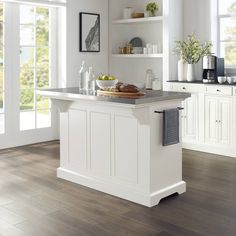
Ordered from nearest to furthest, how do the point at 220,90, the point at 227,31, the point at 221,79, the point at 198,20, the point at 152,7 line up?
the point at 220,90
the point at 221,79
the point at 227,31
the point at 198,20
the point at 152,7

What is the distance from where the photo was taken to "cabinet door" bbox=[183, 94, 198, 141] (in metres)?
5.90

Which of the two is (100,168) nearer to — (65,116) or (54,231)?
(65,116)

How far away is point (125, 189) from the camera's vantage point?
3875mm

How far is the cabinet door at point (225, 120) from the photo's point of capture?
5.52m

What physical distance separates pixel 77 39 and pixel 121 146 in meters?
3.36

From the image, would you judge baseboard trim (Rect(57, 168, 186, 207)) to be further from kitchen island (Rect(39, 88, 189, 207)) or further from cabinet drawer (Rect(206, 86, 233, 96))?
cabinet drawer (Rect(206, 86, 233, 96))

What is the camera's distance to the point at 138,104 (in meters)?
3.47

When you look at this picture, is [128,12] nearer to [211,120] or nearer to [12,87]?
[12,87]

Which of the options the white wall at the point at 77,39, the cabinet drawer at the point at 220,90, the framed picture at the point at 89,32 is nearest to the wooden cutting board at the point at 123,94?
the cabinet drawer at the point at 220,90

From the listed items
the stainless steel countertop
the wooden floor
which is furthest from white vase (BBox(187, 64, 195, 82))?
the stainless steel countertop

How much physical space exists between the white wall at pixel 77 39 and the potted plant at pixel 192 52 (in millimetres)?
1534

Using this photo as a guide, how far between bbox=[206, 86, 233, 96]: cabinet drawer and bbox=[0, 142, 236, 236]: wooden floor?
103 cm

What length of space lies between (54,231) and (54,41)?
4.16 metres

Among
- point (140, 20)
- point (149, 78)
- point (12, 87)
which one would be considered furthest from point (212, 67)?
point (12, 87)
